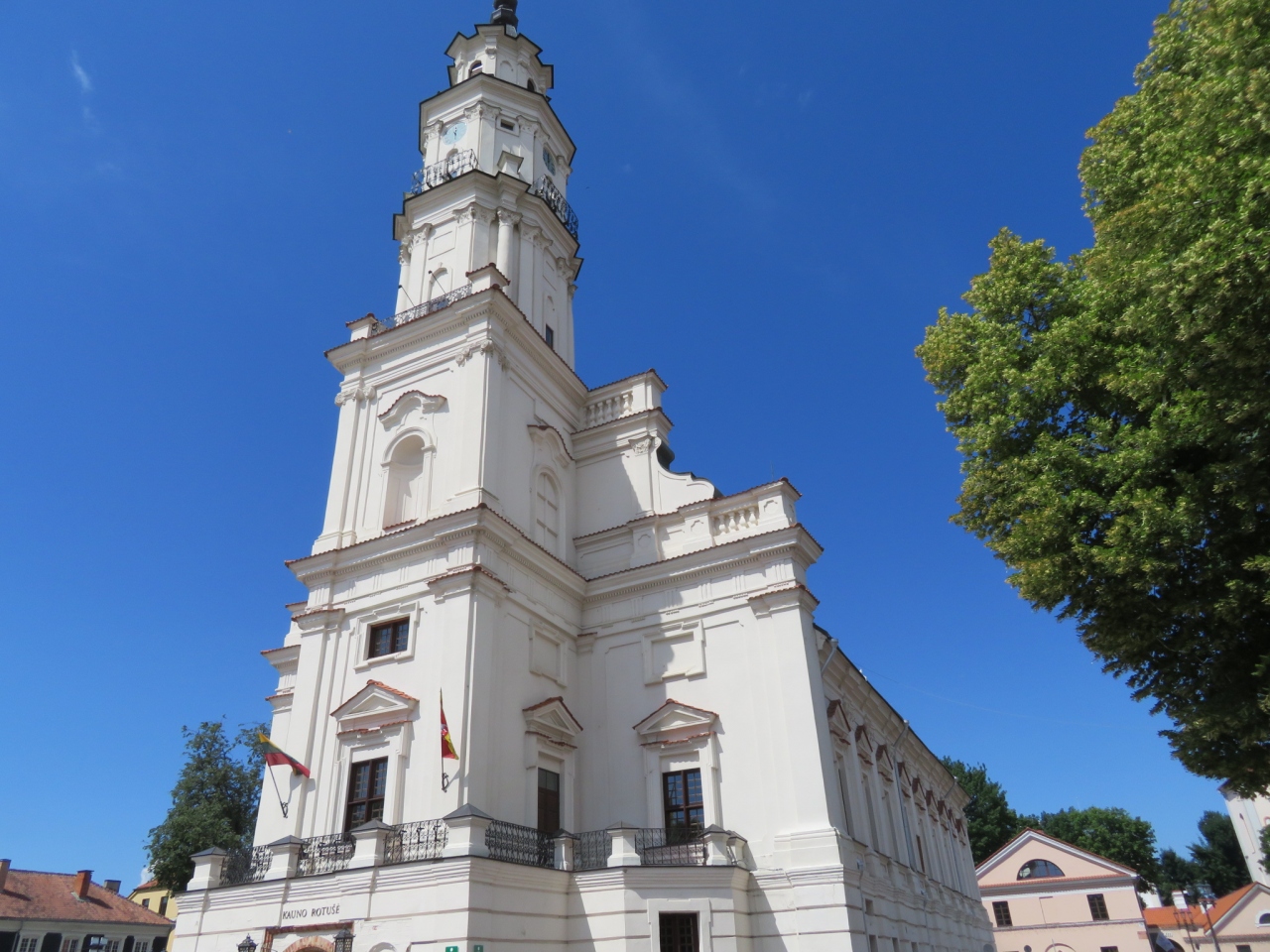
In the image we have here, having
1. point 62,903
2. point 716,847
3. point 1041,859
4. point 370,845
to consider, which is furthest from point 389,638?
point 1041,859

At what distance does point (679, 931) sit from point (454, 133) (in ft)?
94.7

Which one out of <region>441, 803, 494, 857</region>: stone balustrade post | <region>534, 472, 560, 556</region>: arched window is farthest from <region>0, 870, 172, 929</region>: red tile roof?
<region>441, 803, 494, 857</region>: stone balustrade post

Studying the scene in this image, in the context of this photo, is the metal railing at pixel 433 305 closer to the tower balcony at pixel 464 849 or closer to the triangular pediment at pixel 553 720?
the triangular pediment at pixel 553 720

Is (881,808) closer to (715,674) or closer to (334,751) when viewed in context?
(715,674)

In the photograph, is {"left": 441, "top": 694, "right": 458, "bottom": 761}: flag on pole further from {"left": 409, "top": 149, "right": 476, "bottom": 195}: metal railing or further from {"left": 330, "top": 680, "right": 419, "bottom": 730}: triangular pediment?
{"left": 409, "top": 149, "right": 476, "bottom": 195}: metal railing

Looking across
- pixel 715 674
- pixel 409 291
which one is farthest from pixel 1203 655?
pixel 409 291

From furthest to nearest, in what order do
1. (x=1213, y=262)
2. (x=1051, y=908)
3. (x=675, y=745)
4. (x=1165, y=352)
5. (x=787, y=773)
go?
1. (x=1051, y=908)
2. (x=675, y=745)
3. (x=787, y=773)
4. (x=1165, y=352)
5. (x=1213, y=262)

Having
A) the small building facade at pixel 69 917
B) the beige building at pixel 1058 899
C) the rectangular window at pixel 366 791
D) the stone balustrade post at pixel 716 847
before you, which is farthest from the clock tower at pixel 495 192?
the beige building at pixel 1058 899

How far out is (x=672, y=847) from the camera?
20.3 metres

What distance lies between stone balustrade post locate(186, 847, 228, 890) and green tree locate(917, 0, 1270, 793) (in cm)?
1853

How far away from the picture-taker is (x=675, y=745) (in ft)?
72.6

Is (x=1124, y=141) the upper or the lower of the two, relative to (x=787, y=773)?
upper

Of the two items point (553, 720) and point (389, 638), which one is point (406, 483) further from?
point (553, 720)

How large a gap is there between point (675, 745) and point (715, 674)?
216cm
